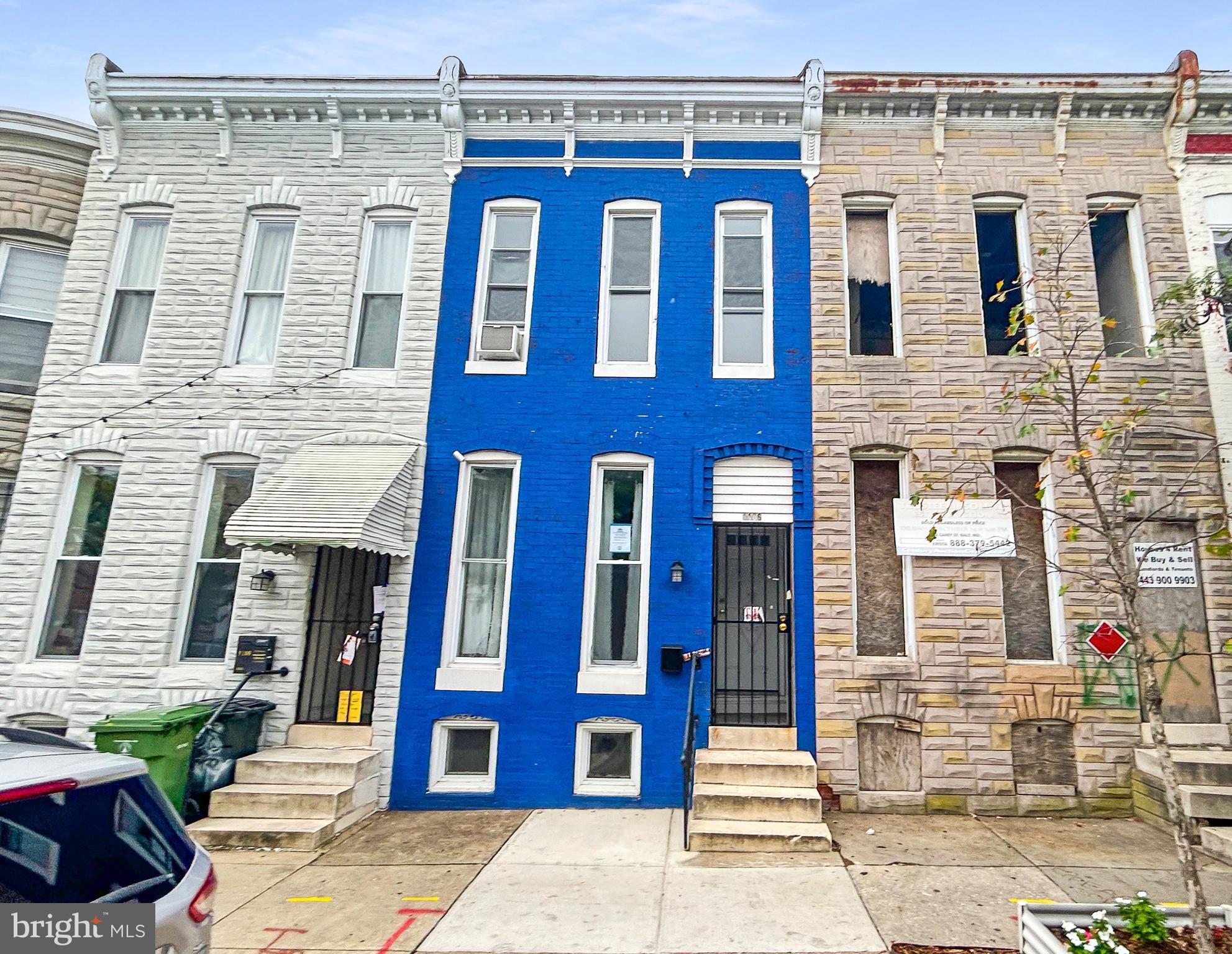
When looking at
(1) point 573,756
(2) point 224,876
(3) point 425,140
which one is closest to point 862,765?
(1) point 573,756

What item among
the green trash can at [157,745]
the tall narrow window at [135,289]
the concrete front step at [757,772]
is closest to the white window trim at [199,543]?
the green trash can at [157,745]

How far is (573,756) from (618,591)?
6.15 ft

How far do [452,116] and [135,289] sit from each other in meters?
4.77

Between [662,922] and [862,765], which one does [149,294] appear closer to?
[662,922]

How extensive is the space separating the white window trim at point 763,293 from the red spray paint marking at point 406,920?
20.1 ft

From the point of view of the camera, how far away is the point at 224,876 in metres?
5.66

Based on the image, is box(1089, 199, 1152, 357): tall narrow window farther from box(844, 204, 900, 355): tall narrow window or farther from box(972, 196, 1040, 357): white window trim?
box(844, 204, 900, 355): tall narrow window

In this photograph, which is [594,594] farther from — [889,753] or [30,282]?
[30,282]

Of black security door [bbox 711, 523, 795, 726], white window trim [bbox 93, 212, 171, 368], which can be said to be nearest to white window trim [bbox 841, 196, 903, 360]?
black security door [bbox 711, 523, 795, 726]

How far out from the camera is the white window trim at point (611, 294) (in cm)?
840

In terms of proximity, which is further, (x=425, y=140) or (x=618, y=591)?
(x=425, y=140)

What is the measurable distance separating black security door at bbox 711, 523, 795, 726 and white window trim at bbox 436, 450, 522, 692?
2.43 m

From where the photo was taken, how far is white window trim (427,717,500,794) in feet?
24.6

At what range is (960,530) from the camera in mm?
7727
